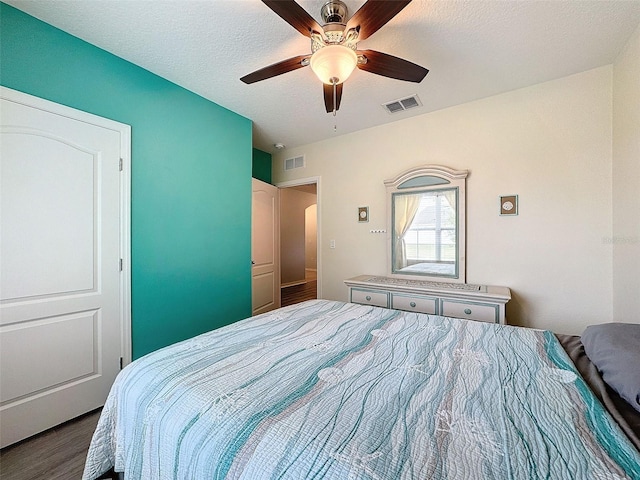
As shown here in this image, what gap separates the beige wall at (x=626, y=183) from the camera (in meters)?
1.72

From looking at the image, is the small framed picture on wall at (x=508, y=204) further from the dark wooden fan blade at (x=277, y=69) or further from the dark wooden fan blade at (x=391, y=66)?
the dark wooden fan blade at (x=277, y=69)

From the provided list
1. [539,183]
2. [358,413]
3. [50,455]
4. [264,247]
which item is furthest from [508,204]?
[50,455]

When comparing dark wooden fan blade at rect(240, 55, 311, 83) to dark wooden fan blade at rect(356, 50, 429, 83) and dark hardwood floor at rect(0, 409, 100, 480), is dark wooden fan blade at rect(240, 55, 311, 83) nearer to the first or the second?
dark wooden fan blade at rect(356, 50, 429, 83)

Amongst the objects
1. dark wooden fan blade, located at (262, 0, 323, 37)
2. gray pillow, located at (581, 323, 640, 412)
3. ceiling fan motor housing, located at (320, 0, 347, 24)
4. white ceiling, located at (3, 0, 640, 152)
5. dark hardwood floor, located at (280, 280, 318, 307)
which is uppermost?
white ceiling, located at (3, 0, 640, 152)

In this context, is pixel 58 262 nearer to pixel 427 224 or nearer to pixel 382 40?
pixel 382 40

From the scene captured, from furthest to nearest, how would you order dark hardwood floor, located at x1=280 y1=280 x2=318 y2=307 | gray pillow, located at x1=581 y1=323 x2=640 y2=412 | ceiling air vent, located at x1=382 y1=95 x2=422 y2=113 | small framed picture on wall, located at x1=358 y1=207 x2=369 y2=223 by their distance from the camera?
dark hardwood floor, located at x1=280 y1=280 x2=318 y2=307 < small framed picture on wall, located at x1=358 y1=207 x2=369 y2=223 < ceiling air vent, located at x1=382 y1=95 x2=422 y2=113 < gray pillow, located at x1=581 y1=323 x2=640 y2=412

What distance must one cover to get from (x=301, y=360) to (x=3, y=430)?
1.93 m

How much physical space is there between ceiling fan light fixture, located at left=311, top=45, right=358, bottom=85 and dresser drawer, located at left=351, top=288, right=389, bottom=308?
79.6 inches

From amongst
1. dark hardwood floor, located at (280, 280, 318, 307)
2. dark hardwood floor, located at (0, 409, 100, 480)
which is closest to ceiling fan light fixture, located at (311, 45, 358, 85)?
dark hardwood floor, located at (0, 409, 100, 480)

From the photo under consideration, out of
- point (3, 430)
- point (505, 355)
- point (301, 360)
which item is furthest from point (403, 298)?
point (3, 430)

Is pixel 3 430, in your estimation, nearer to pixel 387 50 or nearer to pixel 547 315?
pixel 387 50

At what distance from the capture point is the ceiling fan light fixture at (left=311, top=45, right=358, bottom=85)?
1439 millimetres

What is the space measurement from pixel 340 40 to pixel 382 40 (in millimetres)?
464

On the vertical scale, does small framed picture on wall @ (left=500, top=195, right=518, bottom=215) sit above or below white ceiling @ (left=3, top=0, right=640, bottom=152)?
below
